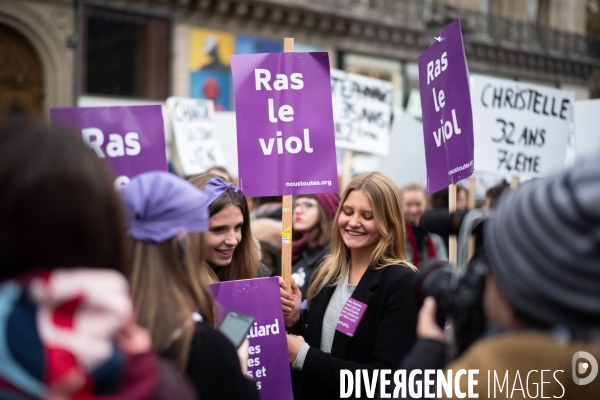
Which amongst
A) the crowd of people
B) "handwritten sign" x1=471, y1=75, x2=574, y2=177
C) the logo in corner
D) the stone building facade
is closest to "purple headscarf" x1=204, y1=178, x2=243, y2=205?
the crowd of people

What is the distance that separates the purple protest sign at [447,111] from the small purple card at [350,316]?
88 centimetres

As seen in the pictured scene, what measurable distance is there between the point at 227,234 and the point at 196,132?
18.4 feet

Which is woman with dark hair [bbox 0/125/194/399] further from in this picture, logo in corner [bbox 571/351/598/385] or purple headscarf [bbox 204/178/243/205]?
purple headscarf [bbox 204/178/243/205]

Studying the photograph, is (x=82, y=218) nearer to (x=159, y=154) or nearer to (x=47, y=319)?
(x=47, y=319)

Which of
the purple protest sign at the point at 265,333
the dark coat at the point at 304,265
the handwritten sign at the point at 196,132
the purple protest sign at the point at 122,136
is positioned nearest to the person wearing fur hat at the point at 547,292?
the purple protest sign at the point at 265,333

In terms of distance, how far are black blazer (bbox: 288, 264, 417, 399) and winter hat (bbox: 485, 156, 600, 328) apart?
67.4 inches

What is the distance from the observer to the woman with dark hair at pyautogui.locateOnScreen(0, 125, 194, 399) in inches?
48.8

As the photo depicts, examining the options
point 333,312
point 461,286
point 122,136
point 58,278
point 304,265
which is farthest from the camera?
point 304,265

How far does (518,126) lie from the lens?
6.49 meters

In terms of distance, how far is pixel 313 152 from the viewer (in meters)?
3.72

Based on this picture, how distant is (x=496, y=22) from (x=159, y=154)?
23.7 meters

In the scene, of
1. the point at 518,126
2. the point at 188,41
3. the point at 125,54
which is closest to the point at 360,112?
the point at 518,126

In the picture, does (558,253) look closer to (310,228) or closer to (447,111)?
(447,111)

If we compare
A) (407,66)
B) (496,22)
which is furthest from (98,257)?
(496,22)
